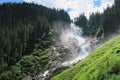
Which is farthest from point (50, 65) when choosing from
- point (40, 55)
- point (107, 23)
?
point (107, 23)

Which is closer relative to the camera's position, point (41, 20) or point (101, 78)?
point (101, 78)

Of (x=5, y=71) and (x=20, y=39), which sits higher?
(x=20, y=39)

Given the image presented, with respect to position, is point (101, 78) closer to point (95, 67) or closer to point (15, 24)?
point (95, 67)

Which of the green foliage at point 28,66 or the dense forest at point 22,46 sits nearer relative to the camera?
the green foliage at point 28,66

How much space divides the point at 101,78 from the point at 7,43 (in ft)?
306

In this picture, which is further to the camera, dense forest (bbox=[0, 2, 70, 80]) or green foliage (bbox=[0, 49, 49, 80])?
dense forest (bbox=[0, 2, 70, 80])

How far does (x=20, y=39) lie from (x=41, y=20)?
111ft

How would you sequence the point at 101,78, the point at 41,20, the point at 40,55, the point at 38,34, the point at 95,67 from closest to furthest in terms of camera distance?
the point at 101,78 < the point at 95,67 < the point at 40,55 < the point at 38,34 < the point at 41,20

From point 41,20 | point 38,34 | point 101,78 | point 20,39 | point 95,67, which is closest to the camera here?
point 101,78

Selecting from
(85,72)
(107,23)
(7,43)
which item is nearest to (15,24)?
(7,43)

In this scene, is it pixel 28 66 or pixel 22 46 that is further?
pixel 22 46

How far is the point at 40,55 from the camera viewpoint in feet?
447

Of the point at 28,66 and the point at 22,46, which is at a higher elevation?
the point at 22,46

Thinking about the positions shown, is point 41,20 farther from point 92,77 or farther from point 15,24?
point 92,77
